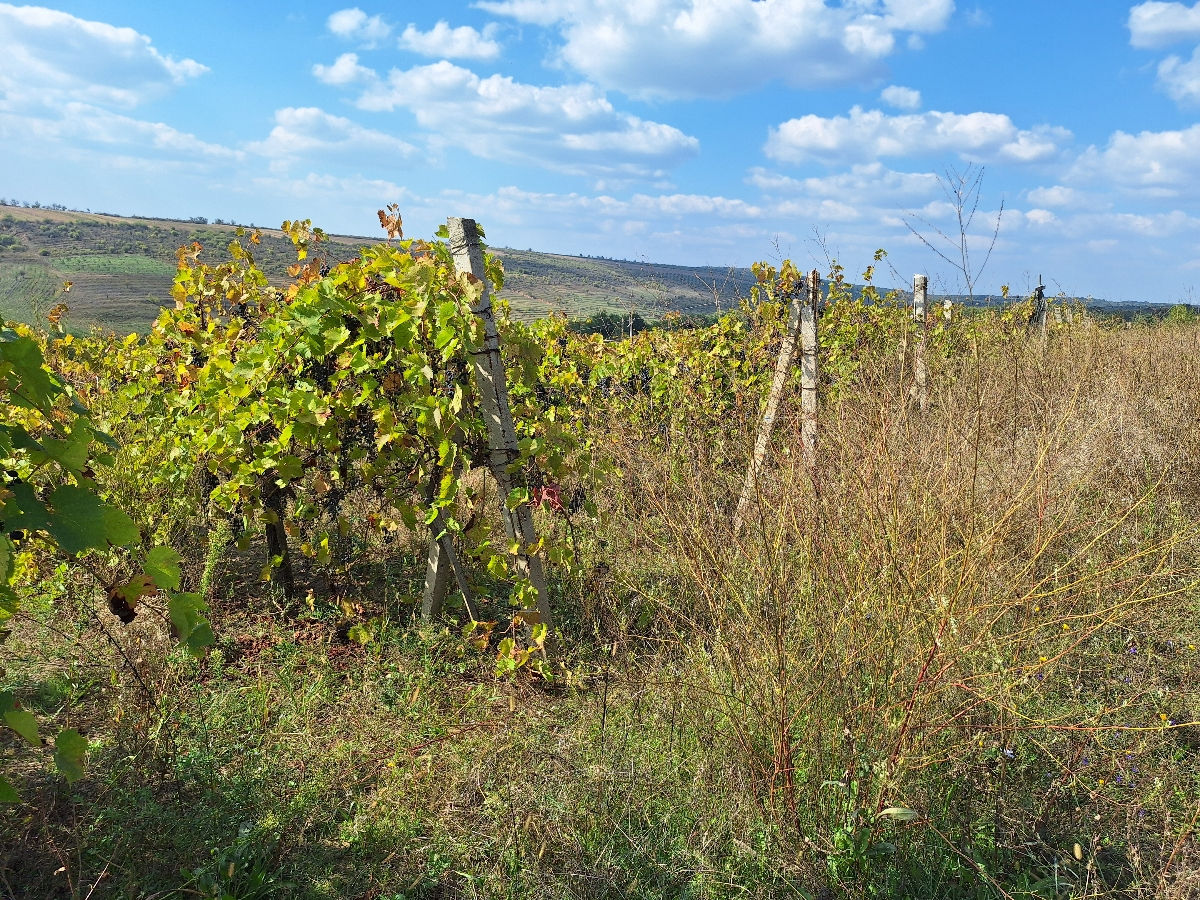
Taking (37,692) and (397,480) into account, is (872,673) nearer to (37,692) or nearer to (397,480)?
(397,480)

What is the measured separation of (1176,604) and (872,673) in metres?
2.33

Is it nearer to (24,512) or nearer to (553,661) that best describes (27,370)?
(24,512)

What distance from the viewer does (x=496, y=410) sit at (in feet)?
10.9

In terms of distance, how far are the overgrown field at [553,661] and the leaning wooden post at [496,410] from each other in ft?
0.26

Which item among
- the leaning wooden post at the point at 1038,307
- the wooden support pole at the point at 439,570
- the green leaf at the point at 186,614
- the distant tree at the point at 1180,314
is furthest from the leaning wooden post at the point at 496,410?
the distant tree at the point at 1180,314

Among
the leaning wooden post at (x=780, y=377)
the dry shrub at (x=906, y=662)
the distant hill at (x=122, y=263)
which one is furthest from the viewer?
the distant hill at (x=122, y=263)

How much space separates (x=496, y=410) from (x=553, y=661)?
1.19m

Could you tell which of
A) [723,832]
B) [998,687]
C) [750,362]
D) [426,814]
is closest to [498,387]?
[426,814]

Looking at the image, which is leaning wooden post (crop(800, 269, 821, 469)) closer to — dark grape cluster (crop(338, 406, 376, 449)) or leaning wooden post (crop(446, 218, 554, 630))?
leaning wooden post (crop(446, 218, 554, 630))

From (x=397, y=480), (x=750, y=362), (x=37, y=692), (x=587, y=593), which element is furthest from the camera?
(x=750, y=362)

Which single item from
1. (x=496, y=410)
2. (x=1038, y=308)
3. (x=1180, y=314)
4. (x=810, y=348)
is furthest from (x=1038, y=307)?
(x=496, y=410)

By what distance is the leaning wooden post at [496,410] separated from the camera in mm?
3248

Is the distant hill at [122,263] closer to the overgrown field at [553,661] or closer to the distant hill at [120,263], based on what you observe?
the distant hill at [120,263]

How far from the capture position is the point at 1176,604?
11.8 ft
